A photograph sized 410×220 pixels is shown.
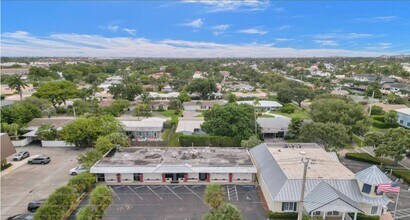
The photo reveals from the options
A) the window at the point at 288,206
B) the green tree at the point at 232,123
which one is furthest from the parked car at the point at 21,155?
the window at the point at 288,206

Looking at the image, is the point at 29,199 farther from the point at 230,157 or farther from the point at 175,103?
the point at 175,103

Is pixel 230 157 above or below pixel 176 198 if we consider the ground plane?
above

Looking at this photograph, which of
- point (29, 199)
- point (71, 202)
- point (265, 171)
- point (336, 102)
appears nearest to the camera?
point (71, 202)

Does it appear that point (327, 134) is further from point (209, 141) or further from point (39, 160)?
point (39, 160)

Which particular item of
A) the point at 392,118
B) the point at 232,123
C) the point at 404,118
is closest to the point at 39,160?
the point at 232,123

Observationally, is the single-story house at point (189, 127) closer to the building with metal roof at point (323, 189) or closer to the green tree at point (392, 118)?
the building with metal roof at point (323, 189)

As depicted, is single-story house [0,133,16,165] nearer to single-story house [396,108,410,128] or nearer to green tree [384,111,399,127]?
green tree [384,111,399,127]

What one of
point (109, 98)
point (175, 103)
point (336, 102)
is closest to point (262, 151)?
point (336, 102)
